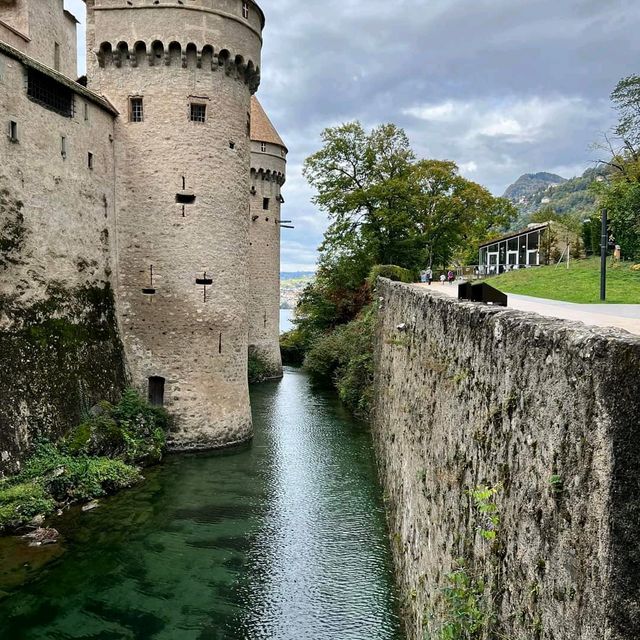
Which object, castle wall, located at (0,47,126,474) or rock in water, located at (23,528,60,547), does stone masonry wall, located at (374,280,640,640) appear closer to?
rock in water, located at (23,528,60,547)

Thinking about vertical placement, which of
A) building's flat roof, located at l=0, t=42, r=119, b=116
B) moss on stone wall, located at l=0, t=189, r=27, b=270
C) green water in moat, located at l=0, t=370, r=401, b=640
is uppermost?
building's flat roof, located at l=0, t=42, r=119, b=116

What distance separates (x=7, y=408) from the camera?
573 inches

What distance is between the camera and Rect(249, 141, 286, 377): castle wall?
37938 mm

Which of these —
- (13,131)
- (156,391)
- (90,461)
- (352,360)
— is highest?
(13,131)

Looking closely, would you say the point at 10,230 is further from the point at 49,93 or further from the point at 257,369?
the point at 257,369

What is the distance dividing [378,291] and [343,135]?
65.8ft

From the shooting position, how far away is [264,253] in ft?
126

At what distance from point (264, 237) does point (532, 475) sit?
35371 mm

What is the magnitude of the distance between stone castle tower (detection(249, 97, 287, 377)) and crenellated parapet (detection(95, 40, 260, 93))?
56.4 ft

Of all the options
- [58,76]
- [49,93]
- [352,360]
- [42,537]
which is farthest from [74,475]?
[352,360]

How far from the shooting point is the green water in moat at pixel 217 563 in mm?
10031

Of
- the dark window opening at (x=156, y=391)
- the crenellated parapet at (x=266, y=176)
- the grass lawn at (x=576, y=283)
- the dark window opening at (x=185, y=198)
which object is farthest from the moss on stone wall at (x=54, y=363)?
the crenellated parapet at (x=266, y=176)

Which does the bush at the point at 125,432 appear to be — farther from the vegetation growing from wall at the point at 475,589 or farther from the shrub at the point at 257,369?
the shrub at the point at 257,369

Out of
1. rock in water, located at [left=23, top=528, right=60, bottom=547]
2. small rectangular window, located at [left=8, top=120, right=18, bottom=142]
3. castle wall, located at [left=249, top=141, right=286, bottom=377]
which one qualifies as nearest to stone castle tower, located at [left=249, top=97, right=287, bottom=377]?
castle wall, located at [left=249, top=141, right=286, bottom=377]
